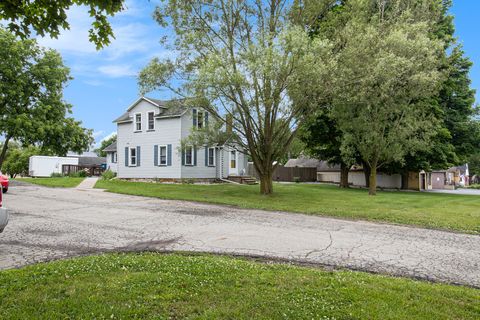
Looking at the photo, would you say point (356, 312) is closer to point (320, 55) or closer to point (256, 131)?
point (320, 55)

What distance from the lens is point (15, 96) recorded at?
2558 cm

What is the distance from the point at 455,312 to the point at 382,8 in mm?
20057

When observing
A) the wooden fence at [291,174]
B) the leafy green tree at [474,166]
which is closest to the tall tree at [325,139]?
the wooden fence at [291,174]

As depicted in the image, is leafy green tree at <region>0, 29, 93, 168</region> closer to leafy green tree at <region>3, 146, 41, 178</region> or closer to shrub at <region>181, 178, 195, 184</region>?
shrub at <region>181, 178, 195, 184</region>

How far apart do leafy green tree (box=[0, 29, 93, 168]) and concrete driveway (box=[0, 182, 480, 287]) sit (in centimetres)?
1647

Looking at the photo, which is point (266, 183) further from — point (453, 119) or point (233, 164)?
point (453, 119)

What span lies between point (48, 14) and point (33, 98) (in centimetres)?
2703

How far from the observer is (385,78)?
17.7m

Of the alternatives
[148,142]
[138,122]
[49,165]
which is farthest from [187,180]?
[49,165]

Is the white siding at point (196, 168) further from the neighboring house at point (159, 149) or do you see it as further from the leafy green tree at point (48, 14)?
the leafy green tree at point (48, 14)

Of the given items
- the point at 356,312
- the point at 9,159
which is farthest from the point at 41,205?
the point at 9,159

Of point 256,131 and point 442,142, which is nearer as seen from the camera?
point 256,131

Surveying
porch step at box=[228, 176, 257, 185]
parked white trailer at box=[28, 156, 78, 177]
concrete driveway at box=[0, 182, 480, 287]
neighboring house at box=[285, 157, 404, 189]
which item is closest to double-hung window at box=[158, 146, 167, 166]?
porch step at box=[228, 176, 257, 185]

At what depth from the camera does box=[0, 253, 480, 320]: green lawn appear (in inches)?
136
